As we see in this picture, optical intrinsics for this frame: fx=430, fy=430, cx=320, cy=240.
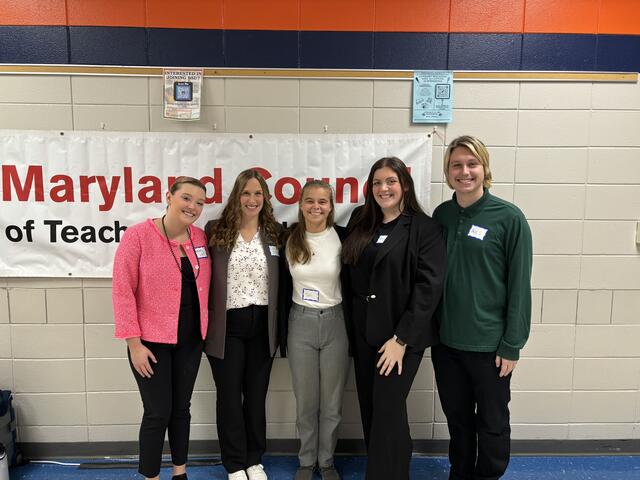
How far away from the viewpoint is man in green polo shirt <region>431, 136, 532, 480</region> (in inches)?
67.8

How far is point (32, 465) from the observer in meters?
2.35

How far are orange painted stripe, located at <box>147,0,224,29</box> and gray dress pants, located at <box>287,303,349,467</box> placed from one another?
1.51m

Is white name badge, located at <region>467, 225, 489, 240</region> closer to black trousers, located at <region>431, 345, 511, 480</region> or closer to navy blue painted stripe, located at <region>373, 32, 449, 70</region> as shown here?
black trousers, located at <region>431, 345, 511, 480</region>

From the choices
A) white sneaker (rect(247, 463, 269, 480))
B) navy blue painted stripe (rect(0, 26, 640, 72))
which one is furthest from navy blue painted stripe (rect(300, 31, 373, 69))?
white sneaker (rect(247, 463, 269, 480))

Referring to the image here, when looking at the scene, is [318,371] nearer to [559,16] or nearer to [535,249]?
[535,249]

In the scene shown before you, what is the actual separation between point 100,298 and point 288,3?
1.85 m

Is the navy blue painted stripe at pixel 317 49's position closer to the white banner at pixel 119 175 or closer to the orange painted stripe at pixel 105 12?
the orange painted stripe at pixel 105 12

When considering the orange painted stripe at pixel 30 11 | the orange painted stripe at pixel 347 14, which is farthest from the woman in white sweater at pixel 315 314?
the orange painted stripe at pixel 30 11

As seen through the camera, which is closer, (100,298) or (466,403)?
(466,403)

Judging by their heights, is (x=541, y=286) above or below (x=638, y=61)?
below

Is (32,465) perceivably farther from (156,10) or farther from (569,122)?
(569,122)

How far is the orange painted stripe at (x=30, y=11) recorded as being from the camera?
217cm

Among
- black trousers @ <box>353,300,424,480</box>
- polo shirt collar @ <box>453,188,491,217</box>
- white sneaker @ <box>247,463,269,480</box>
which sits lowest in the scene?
white sneaker @ <box>247,463,269,480</box>

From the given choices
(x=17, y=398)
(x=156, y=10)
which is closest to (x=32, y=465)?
(x=17, y=398)
